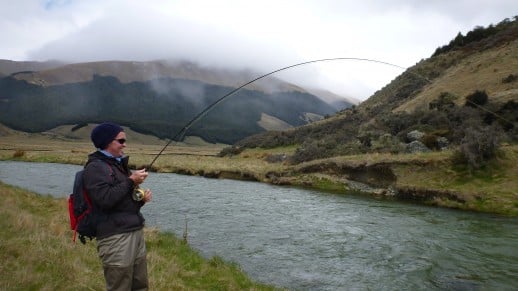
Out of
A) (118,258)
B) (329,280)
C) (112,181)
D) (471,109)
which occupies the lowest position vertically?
(329,280)

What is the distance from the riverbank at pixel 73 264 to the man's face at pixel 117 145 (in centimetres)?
258

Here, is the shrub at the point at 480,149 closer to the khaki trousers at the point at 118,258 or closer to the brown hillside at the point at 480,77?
the brown hillside at the point at 480,77

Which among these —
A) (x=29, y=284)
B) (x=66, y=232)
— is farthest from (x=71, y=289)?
(x=66, y=232)

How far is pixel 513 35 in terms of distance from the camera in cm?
5597

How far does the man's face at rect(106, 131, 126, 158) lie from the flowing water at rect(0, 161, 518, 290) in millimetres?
6473

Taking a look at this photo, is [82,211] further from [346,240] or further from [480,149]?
[480,149]

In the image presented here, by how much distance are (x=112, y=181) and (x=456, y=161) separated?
939 inches

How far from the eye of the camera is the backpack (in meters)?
4.96

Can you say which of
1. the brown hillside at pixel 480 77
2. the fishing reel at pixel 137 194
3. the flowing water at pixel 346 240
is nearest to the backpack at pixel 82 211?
the fishing reel at pixel 137 194

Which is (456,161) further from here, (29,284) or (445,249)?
(29,284)

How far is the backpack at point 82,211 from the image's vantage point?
4.96 metres

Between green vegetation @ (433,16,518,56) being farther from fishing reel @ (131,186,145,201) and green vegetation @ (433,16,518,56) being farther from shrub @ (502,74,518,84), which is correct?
fishing reel @ (131,186,145,201)

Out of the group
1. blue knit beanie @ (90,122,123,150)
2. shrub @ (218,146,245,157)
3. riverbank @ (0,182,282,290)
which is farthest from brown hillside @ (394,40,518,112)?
blue knit beanie @ (90,122,123,150)

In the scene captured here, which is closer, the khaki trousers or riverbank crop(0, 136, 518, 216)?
the khaki trousers
